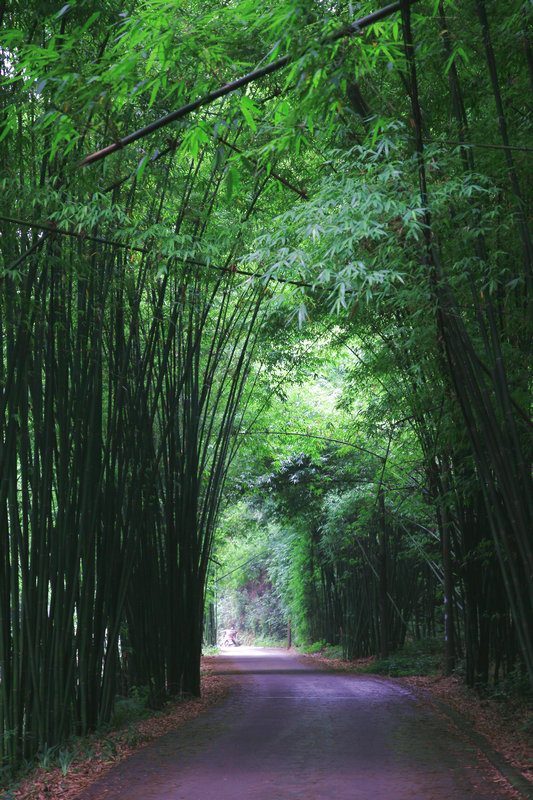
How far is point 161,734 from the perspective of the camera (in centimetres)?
428

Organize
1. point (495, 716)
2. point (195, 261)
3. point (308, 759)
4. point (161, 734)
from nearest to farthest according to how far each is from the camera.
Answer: point (308, 759), point (195, 261), point (161, 734), point (495, 716)

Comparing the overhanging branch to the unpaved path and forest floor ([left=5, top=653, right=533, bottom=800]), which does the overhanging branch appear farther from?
forest floor ([left=5, top=653, right=533, bottom=800])

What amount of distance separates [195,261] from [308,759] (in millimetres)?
2690

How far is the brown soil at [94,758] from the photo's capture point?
308 cm

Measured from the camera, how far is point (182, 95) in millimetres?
2576

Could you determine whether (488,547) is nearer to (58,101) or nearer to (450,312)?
(450,312)

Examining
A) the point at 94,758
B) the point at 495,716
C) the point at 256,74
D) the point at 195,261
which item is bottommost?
the point at 495,716

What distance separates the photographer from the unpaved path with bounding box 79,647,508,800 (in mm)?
2928

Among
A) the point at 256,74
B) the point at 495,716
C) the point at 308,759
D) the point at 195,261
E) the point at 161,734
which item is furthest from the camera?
the point at 495,716

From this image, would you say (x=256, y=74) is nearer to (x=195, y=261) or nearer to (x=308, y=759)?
(x=195, y=261)

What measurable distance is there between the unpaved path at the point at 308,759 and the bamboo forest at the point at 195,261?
567 millimetres

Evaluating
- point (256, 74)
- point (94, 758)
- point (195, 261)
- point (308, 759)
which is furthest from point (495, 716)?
point (256, 74)

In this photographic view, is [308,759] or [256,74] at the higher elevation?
[256,74]

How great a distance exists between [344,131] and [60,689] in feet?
11.2
